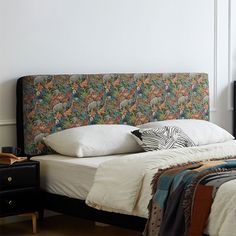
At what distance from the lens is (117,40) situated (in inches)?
225

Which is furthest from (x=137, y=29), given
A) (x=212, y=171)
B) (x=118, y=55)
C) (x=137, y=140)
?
(x=212, y=171)

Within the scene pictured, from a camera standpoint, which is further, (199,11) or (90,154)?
(199,11)

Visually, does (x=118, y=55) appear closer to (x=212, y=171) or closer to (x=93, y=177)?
(x=93, y=177)

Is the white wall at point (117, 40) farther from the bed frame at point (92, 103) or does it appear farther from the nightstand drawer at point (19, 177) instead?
the nightstand drawer at point (19, 177)

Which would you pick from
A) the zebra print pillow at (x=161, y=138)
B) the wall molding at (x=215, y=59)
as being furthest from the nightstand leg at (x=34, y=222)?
the wall molding at (x=215, y=59)

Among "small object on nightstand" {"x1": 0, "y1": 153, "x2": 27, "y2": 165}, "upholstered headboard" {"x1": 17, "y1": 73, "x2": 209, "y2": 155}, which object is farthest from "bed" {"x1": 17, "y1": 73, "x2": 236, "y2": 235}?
"small object on nightstand" {"x1": 0, "y1": 153, "x2": 27, "y2": 165}

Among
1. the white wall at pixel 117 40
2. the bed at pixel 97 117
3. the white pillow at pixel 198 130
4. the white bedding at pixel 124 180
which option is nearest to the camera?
the white bedding at pixel 124 180

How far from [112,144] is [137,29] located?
4.42ft

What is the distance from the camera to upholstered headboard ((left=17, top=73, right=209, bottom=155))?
5023mm

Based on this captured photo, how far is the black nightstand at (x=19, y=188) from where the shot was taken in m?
4.55

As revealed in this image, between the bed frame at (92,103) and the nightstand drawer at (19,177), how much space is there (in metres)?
0.21

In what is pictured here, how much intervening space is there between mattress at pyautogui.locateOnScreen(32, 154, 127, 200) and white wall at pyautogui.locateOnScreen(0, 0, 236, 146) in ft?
1.51

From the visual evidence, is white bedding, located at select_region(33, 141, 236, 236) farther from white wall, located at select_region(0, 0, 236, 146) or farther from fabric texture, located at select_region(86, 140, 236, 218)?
white wall, located at select_region(0, 0, 236, 146)

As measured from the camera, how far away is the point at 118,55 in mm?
5723
